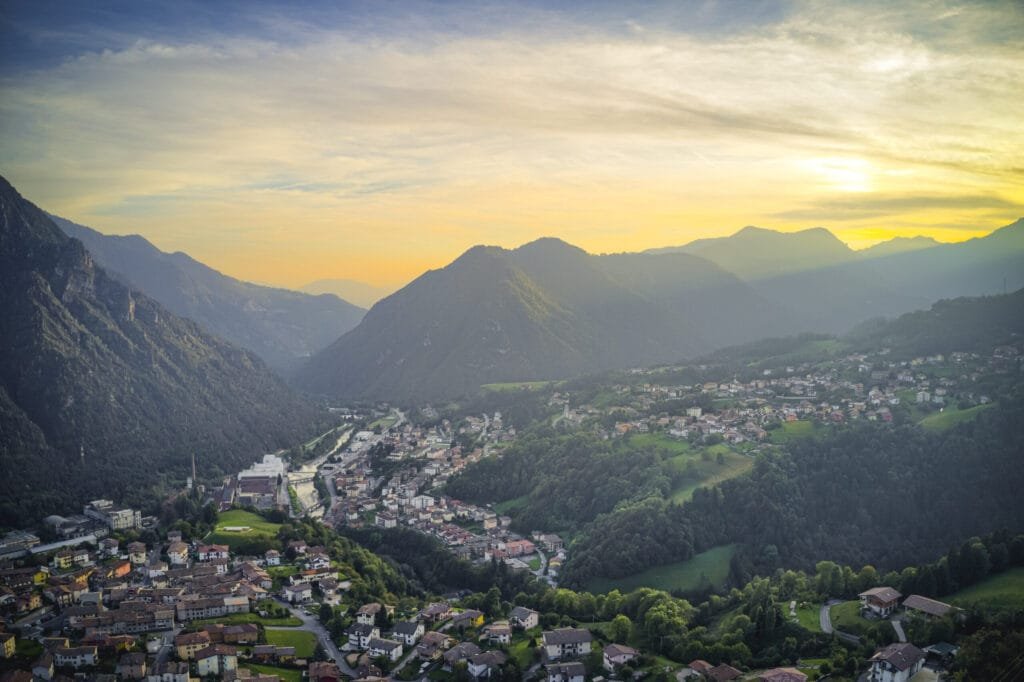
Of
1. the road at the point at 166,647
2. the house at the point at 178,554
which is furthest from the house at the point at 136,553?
the road at the point at 166,647

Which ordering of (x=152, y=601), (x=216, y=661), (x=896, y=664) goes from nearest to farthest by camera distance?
(x=896, y=664)
(x=216, y=661)
(x=152, y=601)

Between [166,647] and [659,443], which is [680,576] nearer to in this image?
[659,443]

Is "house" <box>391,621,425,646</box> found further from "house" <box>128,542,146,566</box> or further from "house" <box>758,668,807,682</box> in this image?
"house" <box>128,542,146,566</box>

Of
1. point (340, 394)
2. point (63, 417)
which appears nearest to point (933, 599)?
point (63, 417)

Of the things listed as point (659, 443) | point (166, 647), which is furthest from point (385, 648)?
point (659, 443)

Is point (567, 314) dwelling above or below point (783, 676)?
above

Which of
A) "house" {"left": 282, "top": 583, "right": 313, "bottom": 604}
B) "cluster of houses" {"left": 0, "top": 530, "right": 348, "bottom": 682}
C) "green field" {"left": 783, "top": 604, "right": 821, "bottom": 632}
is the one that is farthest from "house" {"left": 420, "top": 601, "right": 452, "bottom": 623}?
"green field" {"left": 783, "top": 604, "right": 821, "bottom": 632}

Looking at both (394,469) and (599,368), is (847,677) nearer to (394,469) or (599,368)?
(394,469)
